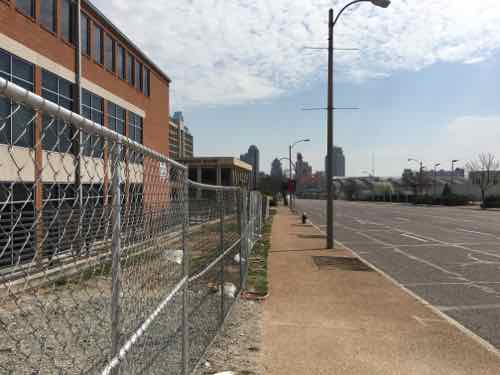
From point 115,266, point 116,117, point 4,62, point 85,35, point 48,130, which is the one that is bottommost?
point 115,266

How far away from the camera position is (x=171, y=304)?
3.65m

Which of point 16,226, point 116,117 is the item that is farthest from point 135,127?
point 16,226

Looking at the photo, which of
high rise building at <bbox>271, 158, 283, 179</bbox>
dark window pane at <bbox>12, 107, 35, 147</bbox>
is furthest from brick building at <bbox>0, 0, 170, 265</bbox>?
high rise building at <bbox>271, 158, 283, 179</bbox>

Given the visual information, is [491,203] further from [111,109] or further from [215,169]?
[111,109]

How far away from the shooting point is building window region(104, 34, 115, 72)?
1055 inches

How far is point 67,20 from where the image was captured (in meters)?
21.6

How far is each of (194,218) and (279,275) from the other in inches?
239

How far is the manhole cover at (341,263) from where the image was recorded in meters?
11.6

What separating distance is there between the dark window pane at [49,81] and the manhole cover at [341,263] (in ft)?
42.4

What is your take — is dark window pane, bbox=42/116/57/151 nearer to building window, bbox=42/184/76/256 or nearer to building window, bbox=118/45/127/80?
building window, bbox=42/184/76/256

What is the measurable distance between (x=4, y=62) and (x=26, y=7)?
3270 mm

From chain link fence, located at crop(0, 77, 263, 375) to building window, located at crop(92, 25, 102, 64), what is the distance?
22.3 metres

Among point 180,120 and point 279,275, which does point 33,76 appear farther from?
point 180,120

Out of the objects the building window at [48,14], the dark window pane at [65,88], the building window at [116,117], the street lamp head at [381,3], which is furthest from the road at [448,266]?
the building window at [48,14]
